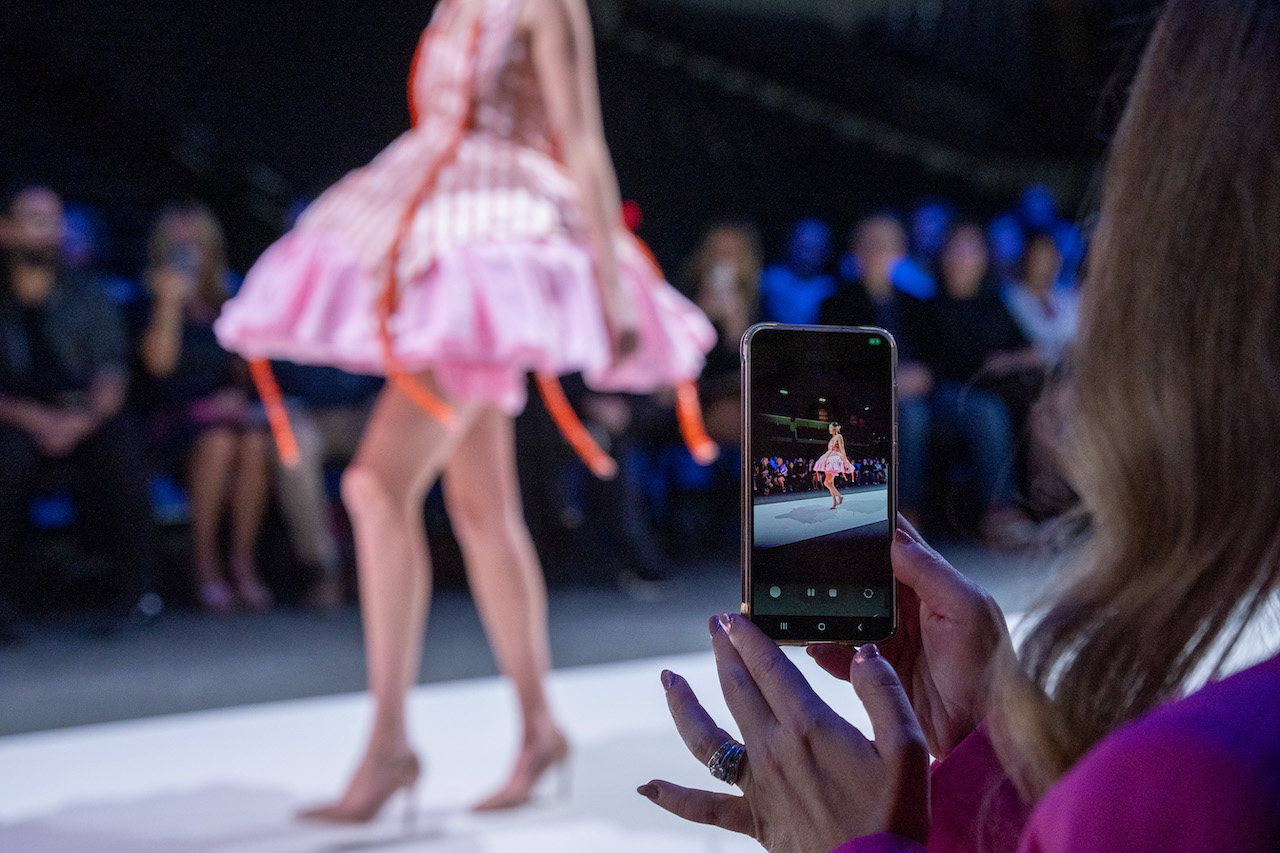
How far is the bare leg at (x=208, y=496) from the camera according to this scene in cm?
228

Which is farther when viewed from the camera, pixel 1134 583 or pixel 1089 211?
pixel 1089 211

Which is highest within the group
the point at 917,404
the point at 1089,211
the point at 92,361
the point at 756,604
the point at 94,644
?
the point at 1089,211

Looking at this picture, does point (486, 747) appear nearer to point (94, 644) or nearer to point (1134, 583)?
point (94, 644)

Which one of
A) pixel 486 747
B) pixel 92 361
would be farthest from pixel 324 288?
pixel 92 361

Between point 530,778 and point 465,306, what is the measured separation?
607 mm

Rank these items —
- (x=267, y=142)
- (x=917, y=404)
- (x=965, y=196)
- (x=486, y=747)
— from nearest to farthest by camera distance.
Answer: (x=486, y=747) → (x=267, y=142) → (x=917, y=404) → (x=965, y=196)

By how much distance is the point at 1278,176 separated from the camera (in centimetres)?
30

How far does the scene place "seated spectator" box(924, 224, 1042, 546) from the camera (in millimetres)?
2348

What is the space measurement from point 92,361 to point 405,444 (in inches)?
43.0

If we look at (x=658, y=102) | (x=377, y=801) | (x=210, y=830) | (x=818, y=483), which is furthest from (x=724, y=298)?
(x=818, y=483)

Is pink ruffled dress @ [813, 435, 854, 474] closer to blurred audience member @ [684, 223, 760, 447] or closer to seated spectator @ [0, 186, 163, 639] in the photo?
blurred audience member @ [684, 223, 760, 447]

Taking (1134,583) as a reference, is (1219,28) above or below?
above

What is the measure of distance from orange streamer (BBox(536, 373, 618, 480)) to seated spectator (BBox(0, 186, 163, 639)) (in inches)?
33.2

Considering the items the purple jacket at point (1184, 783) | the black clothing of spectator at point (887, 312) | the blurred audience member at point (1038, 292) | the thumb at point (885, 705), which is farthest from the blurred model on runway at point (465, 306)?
the blurred audience member at point (1038, 292)
